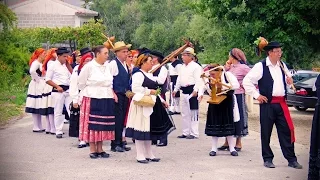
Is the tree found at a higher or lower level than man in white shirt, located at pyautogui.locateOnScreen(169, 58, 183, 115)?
higher

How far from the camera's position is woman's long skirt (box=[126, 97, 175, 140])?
9.89m

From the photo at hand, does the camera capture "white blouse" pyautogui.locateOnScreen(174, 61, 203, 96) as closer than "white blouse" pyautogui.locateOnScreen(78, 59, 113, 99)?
No

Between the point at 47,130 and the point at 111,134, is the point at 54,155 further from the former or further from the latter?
the point at 47,130

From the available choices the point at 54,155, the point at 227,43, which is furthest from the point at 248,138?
the point at 227,43

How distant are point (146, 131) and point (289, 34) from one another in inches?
311

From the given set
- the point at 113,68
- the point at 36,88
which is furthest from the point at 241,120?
the point at 36,88

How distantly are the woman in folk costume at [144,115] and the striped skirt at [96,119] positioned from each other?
0.56 meters

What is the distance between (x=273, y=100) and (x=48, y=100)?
6.12m

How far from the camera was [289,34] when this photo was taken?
54.5ft

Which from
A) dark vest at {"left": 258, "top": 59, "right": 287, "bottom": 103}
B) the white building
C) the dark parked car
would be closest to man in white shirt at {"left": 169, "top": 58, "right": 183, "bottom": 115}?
the dark parked car

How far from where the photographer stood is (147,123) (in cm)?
995

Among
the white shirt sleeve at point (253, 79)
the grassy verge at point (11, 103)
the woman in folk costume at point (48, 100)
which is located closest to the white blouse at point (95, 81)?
the white shirt sleeve at point (253, 79)

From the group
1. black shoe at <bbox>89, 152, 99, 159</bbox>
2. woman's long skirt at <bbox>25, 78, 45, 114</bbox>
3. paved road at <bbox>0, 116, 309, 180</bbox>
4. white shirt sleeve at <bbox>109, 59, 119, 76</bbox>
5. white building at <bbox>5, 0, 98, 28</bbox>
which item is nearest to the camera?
paved road at <bbox>0, 116, 309, 180</bbox>

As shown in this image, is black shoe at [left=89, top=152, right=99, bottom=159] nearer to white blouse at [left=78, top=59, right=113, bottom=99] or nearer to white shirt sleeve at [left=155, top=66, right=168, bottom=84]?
white blouse at [left=78, top=59, right=113, bottom=99]
